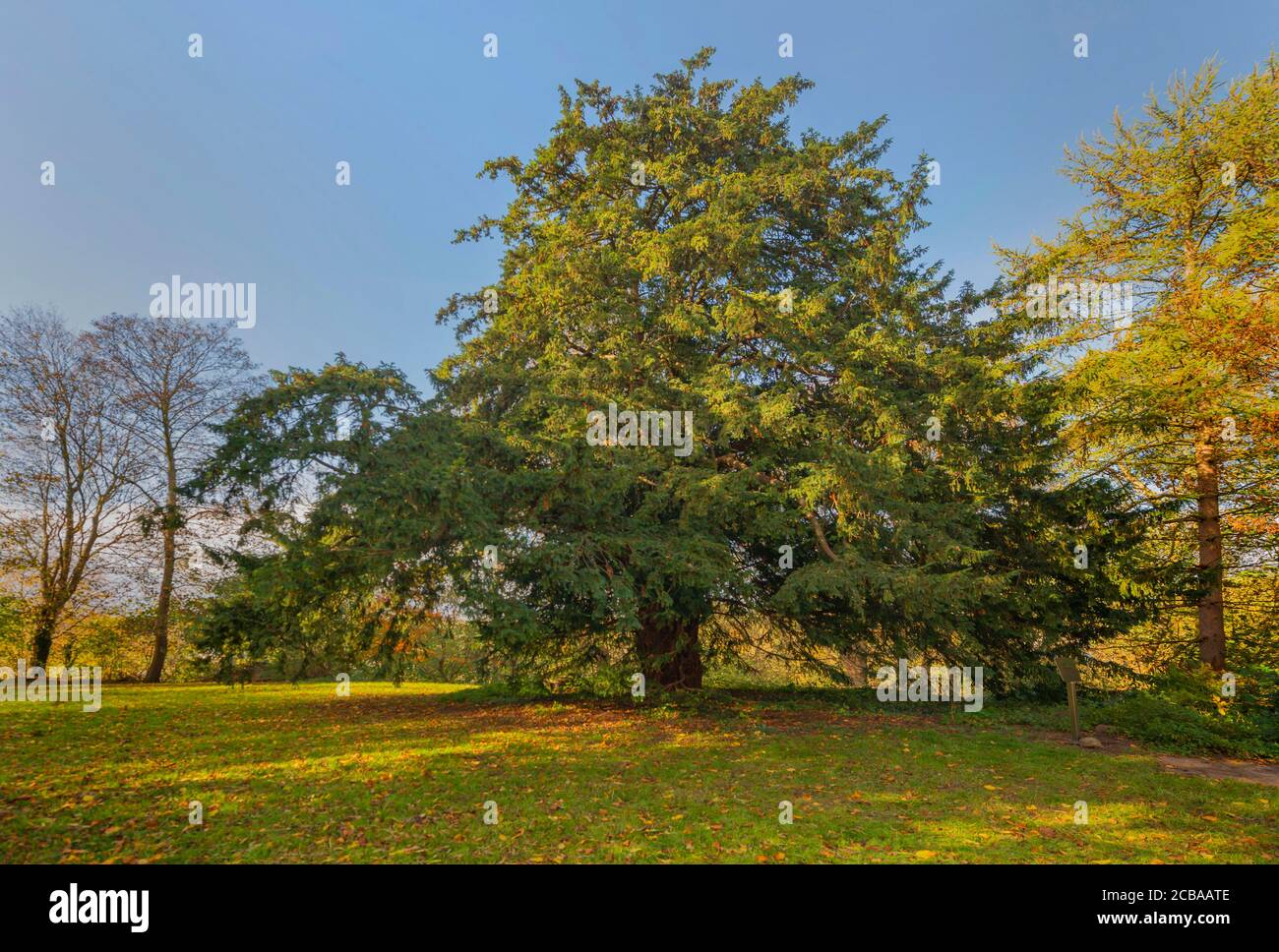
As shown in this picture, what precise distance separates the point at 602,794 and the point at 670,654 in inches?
219

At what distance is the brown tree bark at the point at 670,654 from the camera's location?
12648 millimetres

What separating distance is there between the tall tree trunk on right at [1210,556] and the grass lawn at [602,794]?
4687 millimetres

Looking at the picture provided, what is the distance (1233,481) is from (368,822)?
16.0 meters

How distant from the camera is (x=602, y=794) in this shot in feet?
22.9

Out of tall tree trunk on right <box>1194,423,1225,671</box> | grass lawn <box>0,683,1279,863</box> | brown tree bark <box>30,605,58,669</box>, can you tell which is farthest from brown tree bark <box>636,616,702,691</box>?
brown tree bark <box>30,605,58,669</box>

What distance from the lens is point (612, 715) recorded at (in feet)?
40.8

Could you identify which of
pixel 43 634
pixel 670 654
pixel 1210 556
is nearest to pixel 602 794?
pixel 670 654

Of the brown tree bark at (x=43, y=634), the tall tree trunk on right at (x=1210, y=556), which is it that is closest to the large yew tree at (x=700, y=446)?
the tall tree trunk on right at (x=1210, y=556)

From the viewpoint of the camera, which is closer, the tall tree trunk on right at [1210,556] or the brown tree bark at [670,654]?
the tall tree trunk on right at [1210,556]

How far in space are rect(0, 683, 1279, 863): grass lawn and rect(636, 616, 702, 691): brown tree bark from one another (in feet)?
4.30

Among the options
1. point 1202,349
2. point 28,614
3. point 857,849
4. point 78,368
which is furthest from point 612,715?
point 78,368

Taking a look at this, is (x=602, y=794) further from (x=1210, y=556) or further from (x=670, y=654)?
(x=1210, y=556)

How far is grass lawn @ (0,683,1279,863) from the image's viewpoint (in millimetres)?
5262

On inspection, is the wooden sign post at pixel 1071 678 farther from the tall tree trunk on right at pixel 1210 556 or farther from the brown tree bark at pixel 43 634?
the brown tree bark at pixel 43 634
